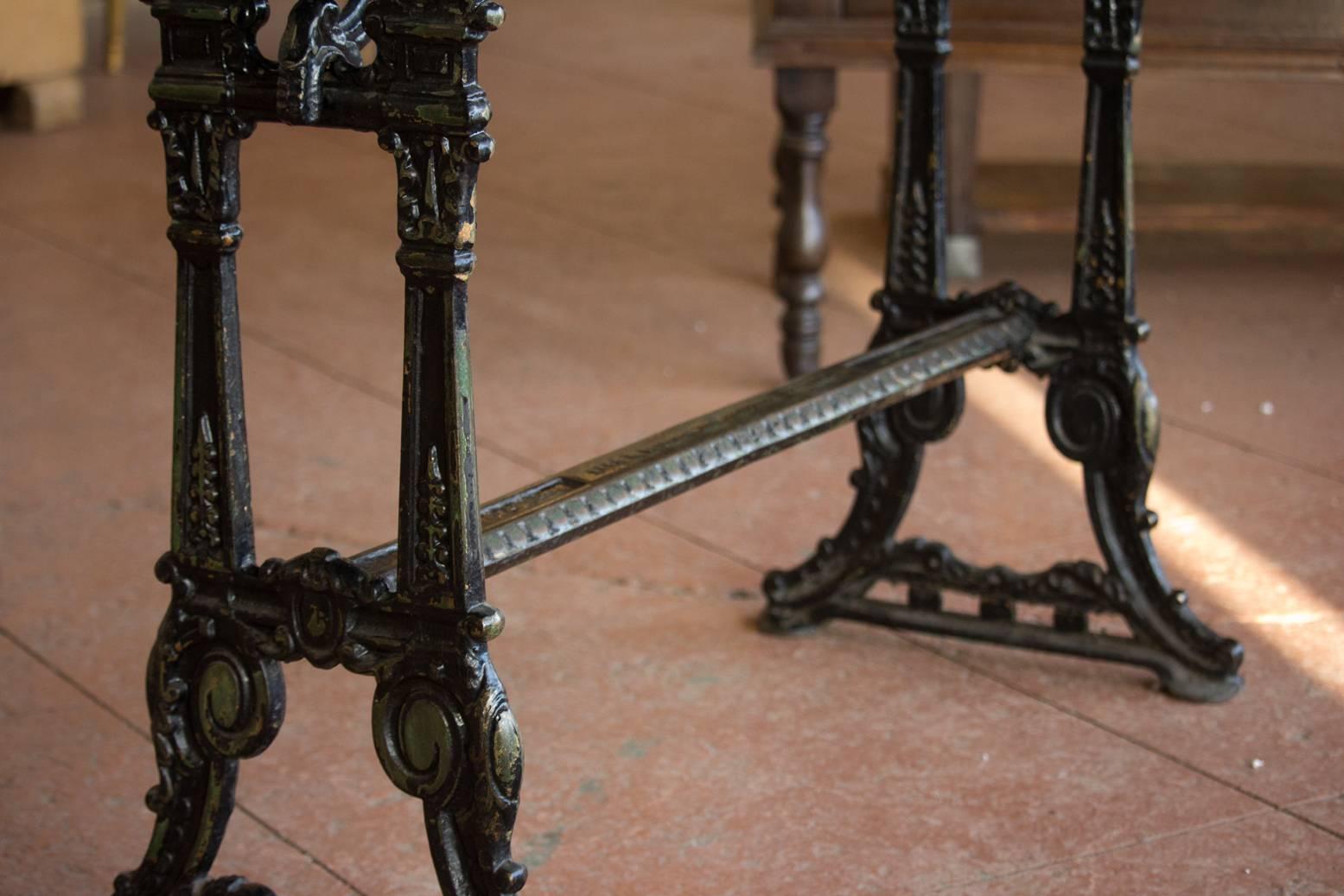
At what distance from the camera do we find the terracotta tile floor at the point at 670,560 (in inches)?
69.1

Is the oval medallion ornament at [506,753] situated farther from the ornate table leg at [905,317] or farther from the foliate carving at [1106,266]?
the foliate carving at [1106,266]

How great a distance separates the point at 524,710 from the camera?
6.66 ft

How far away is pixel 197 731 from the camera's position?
1.50m

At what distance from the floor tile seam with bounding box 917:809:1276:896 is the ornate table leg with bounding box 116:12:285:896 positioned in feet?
2.16

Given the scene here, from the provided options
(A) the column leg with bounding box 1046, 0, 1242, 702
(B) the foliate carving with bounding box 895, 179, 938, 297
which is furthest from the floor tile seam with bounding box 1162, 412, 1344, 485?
(B) the foliate carving with bounding box 895, 179, 938, 297

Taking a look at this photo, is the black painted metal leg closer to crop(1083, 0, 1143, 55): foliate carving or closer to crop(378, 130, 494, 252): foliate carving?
crop(378, 130, 494, 252): foliate carving

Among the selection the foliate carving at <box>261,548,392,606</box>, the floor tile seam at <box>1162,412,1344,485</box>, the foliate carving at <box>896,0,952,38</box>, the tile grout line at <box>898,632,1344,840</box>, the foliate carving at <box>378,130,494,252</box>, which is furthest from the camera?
the floor tile seam at <box>1162,412,1344,485</box>

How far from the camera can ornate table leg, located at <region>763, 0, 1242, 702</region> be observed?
2027 millimetres

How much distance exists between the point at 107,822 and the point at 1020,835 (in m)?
0.92

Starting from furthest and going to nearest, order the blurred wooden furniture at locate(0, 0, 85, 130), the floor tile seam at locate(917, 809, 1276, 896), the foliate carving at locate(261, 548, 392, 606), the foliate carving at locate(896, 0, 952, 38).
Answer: the blurred wooden furniture at locate(0, 0, 85, 130) → the foliate carving at locate(896, 0, 952, 38) → the floor tile seam at locate(917, 809, 1276, 896) → the foliate carving at locate(261, 548, 392, 606)

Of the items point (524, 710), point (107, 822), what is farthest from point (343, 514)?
point (107, 822)

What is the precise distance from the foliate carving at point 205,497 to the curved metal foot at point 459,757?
0.20 metres

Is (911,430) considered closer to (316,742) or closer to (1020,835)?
(1020,835)

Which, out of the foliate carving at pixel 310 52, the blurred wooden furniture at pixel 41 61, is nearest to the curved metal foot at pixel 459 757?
the foliate carving at pixel 310 52
